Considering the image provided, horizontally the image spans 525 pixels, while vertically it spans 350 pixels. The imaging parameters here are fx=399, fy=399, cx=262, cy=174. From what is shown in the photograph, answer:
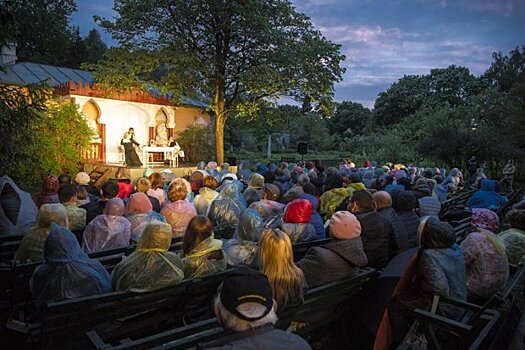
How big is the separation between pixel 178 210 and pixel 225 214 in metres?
0.65

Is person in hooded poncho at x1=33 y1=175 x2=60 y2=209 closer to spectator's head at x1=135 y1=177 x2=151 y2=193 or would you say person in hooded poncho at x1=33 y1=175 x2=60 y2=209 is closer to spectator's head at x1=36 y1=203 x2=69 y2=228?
Answer: spectator's head at x1=135 y1=177 x2=151 y2=193

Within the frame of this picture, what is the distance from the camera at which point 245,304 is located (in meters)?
1.61

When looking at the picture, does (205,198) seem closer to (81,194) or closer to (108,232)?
(81,194)

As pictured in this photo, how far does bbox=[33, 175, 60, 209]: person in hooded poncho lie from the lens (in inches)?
242

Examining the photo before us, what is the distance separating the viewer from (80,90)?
16234 mm

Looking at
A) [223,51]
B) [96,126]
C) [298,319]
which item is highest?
[223,51]

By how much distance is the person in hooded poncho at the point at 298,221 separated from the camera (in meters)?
4.31

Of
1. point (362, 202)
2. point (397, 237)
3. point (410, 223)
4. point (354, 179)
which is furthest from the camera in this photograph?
point (354, 179)

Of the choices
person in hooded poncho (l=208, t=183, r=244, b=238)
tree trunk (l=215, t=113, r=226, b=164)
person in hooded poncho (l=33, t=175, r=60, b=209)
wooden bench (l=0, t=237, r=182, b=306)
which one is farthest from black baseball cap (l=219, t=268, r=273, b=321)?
tree trunk (l=215, t=113, r=226, b=164)

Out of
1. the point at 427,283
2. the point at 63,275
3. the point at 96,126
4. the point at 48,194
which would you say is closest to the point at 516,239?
the point at 427,283

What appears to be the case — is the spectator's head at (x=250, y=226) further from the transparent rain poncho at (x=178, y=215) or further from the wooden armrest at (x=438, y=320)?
the wooden armrest at (x=438, y=320)

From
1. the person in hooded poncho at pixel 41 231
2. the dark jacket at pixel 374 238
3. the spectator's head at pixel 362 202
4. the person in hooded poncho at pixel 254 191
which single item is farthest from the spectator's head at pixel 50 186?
the dark jacket at pixel 374 238

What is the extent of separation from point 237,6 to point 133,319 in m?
14.0

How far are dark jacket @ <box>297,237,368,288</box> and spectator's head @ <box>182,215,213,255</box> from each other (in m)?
0.82
